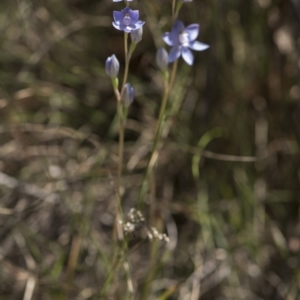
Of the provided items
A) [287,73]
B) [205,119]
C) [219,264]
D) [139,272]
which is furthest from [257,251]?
[287,73]

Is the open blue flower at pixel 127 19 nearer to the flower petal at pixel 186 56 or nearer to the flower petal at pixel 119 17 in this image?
the flower petal at pixel 119 17

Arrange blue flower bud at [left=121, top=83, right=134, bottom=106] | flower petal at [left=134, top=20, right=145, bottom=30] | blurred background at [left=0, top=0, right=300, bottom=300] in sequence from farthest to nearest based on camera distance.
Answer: blurred background at [left=0, top=0, right=300, bottom=300] → blue flower bud at [left=121, top=83, right=134, bottom=106] → flower petal at [left=134, top=20, right=145, bottom=30]

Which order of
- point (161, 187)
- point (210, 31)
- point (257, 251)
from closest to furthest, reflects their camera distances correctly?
point (257, 251)
point (210, 31)
point (161, 187)

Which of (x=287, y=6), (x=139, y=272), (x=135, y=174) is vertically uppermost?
(x=287, y=6)

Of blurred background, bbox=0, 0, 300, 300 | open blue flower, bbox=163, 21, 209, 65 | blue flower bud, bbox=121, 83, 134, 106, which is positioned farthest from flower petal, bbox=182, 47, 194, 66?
blurred background, bbox=0, 0, 300, 300

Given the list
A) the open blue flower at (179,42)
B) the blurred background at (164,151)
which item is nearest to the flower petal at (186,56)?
the open blue flower at (179,42)

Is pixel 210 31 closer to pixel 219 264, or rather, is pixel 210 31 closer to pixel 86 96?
pixel 86 96

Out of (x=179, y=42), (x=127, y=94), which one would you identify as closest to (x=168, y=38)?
(x=179, y=42)

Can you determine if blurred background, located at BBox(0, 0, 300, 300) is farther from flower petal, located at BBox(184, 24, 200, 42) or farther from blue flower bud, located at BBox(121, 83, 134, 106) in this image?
blue flower bud, located at BBox(121, 83, 134, 106)
